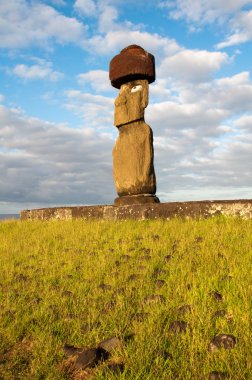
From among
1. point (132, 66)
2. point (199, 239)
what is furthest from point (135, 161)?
point (199, 239)

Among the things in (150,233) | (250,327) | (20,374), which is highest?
(150,233)

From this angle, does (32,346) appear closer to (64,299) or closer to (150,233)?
(64,299)

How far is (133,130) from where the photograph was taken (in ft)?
38.4

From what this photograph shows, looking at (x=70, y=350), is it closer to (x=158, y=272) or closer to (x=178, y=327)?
(x=178, y=327)

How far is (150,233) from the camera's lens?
7.70 meters

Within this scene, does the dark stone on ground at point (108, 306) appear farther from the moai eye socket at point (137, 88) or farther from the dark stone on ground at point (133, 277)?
the moai eye socket at point (137, 88)

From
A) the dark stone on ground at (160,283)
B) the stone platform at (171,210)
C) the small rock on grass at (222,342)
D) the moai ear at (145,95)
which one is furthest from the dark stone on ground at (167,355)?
the moai ear at (145,95)

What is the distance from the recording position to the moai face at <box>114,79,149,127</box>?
11.7 metres

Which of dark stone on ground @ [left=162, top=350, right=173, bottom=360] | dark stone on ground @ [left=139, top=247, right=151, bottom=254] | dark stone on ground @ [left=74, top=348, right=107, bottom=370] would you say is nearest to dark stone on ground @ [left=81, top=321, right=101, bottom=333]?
dark stone on ground @ [left=74, top=348, right=107, bottom=370]

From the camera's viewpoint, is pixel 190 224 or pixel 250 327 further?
pixel 190 224

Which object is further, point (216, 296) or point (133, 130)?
point (133, 130)

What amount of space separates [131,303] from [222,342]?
132 centimetres

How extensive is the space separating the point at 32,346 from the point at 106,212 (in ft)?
26.6

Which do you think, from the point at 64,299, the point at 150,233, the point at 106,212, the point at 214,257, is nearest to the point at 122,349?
A: the point at 64,299
